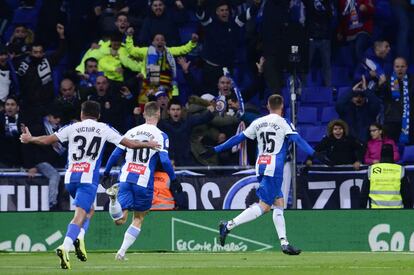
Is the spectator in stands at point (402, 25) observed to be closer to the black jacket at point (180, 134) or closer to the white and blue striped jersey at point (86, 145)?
the black jacket at point (180, 134)

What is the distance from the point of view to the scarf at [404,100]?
25.0 meters

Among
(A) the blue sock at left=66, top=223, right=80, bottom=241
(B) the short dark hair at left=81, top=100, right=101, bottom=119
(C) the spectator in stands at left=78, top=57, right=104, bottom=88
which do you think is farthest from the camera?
(C) the spectator in stands at left=78, top=57, right=104, bottom=88

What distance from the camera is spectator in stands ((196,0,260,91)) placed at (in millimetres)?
26203

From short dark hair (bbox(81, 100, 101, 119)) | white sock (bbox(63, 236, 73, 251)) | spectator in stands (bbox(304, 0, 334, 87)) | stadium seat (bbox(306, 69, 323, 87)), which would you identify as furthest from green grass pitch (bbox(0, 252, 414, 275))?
stadium seat (bbox(306, 69, 323, 87))

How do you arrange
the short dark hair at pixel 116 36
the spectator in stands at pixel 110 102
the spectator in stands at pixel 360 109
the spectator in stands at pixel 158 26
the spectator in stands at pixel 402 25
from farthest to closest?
1. the spectator in stands at pixel 402 25
2. the spectator in stands at pixel 158 26
3. the short dark hair at pixel 116 36
4. the spectator in stands at pixel 360 109
5. the spectator in stands at pixel 110 102

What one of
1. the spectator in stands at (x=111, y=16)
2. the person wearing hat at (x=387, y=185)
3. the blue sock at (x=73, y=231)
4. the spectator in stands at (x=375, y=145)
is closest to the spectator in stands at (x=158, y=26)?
the spectator in stands at (x=111, y=16)

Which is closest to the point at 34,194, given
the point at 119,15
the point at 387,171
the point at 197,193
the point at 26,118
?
the point at 26,118

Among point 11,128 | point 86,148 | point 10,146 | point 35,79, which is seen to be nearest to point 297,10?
point 35,79

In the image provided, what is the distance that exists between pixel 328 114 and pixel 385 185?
4667mm

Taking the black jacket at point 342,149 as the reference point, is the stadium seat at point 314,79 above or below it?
above

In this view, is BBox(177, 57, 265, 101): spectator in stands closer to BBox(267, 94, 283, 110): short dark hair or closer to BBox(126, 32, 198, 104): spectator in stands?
BBox(126, 32, 198, 104): spectator in stands

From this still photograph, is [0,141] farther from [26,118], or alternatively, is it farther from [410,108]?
[410,108]

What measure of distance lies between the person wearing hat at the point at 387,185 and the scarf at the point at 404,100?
238 centimetres

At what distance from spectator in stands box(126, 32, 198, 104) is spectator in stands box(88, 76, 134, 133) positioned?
2.20 feet
